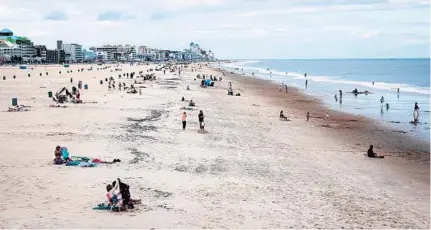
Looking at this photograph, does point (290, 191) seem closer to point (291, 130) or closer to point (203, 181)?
point (203, 181)

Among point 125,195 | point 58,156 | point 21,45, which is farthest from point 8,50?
point 125,195

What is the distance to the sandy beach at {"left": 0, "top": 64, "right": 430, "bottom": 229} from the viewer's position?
1167cm

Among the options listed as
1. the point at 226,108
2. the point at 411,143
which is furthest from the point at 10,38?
the point at 411,143

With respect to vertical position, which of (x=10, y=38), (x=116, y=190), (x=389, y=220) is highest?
(x=10, y=38)

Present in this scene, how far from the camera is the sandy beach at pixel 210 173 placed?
11669 mm

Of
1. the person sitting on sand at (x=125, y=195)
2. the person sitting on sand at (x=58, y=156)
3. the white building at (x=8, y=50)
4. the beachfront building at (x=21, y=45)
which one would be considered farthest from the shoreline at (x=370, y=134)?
the beachfront building at (x=21, y=45)

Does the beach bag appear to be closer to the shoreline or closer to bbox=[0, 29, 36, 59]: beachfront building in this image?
the shoreline

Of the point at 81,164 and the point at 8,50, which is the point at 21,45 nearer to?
the point at 8,50

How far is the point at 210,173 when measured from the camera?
16094mm

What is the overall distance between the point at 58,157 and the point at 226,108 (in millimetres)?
22774

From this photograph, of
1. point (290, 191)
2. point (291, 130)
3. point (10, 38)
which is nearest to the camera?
point (290, 191)

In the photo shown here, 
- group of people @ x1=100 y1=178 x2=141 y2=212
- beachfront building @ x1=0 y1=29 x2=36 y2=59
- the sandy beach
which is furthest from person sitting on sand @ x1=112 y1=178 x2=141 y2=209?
beachfront building @ x1=0 y1=29 x2=36 y2=59

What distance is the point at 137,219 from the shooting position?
11.1 metres

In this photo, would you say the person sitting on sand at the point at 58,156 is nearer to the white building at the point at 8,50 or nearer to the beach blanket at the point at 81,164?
the beach blanket at the point at 81,164
